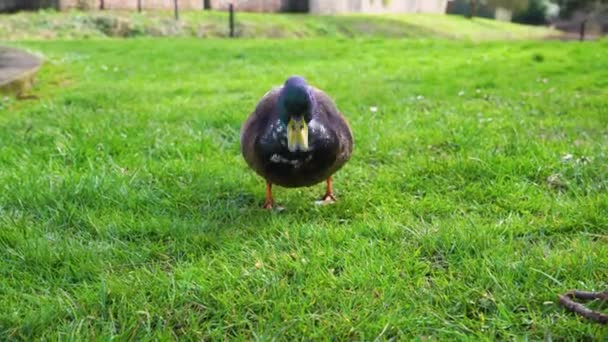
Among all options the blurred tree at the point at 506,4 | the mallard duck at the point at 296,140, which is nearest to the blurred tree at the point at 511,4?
the blurred tree at the point at 506,4

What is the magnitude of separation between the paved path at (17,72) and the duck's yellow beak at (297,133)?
3.86m

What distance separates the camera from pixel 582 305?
1747mm

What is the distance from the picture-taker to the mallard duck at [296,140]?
226 cm

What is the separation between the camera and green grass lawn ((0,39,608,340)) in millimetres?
1785

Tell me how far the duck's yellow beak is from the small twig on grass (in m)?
1.04

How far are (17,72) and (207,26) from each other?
12259mm

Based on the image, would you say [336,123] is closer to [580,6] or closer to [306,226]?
[306,226]

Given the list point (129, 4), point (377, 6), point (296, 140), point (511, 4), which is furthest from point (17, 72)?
point (511, 4)

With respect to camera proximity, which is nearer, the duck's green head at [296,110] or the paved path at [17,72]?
the duck's green head at [296,110]

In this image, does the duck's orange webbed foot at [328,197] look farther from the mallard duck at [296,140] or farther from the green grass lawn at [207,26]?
the green grass lawn at [207,26]

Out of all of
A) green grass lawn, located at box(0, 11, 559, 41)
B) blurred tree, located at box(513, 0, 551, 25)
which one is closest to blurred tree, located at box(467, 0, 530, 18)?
blurred tree, located at box(513, 0, 551, 25)

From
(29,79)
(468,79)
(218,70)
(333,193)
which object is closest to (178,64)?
(218,70)

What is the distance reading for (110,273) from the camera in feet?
6.78

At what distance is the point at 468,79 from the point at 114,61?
203 inches
